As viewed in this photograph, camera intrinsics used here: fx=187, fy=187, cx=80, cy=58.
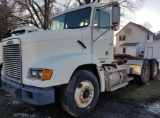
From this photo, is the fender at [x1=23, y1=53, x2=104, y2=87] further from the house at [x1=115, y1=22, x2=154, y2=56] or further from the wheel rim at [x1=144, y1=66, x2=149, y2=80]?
the house at [x1=115, y1=22, x2=154, y2=56]

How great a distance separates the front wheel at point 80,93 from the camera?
3.94m

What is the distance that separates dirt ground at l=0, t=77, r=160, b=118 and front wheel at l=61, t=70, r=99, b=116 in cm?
28

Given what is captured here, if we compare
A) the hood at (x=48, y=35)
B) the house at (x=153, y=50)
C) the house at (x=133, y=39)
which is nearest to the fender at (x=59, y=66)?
the hood at (x=48, y=35)

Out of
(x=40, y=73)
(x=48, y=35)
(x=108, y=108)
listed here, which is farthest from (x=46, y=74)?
(x=108, y=108)

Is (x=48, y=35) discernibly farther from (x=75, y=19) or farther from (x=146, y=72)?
(x=146, y=72)

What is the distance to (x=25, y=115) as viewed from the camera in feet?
14.3

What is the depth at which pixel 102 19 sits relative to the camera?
207 inches

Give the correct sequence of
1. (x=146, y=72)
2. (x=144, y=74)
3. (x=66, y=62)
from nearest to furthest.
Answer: (x=66, y=62), (x=144, y=74), (x=146, y=72)

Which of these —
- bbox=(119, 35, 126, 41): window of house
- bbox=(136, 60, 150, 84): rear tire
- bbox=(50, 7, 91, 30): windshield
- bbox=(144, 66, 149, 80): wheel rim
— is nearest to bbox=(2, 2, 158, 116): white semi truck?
bbox=(50, 7, 91, 30): windshield

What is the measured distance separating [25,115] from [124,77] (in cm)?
350

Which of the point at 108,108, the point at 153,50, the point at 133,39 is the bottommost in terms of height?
the point at 108,108

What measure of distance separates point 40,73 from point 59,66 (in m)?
0.39

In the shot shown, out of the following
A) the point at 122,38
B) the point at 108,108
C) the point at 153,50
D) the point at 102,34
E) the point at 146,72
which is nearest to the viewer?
the point at 108,108

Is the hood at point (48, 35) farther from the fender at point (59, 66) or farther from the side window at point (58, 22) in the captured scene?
the side window at point (58, 22)
